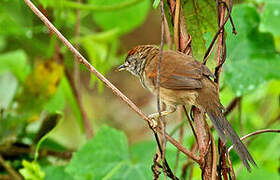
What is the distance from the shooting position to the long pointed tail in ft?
4.81

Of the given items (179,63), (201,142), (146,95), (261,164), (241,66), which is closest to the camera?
(201,142)

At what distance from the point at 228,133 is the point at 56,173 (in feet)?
4.47

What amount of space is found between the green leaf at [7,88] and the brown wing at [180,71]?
1.46 m

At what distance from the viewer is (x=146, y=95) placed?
570 centimetres

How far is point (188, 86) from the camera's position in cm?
184

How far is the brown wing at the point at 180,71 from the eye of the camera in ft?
5.55

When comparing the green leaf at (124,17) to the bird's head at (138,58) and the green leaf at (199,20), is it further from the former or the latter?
the green leaf at (199,20)

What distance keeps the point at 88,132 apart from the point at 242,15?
122cm

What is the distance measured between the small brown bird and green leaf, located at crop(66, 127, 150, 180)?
2.30ft

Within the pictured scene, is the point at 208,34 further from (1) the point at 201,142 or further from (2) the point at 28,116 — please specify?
(2) the point at 28,116

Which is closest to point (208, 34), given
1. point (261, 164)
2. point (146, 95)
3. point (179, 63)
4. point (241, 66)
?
point (179, 63)

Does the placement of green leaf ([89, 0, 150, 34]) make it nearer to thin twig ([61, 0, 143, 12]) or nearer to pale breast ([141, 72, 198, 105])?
thin twig ([61, 0, 143, 12])

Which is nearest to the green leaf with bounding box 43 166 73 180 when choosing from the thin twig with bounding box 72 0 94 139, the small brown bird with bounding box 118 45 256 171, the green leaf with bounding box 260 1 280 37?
the thin twig with bounding box 72 0 94 139

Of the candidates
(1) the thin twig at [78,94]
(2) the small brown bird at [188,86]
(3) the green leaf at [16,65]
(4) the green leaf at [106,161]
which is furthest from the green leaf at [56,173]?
(2) the small brown bird at [188,86]
